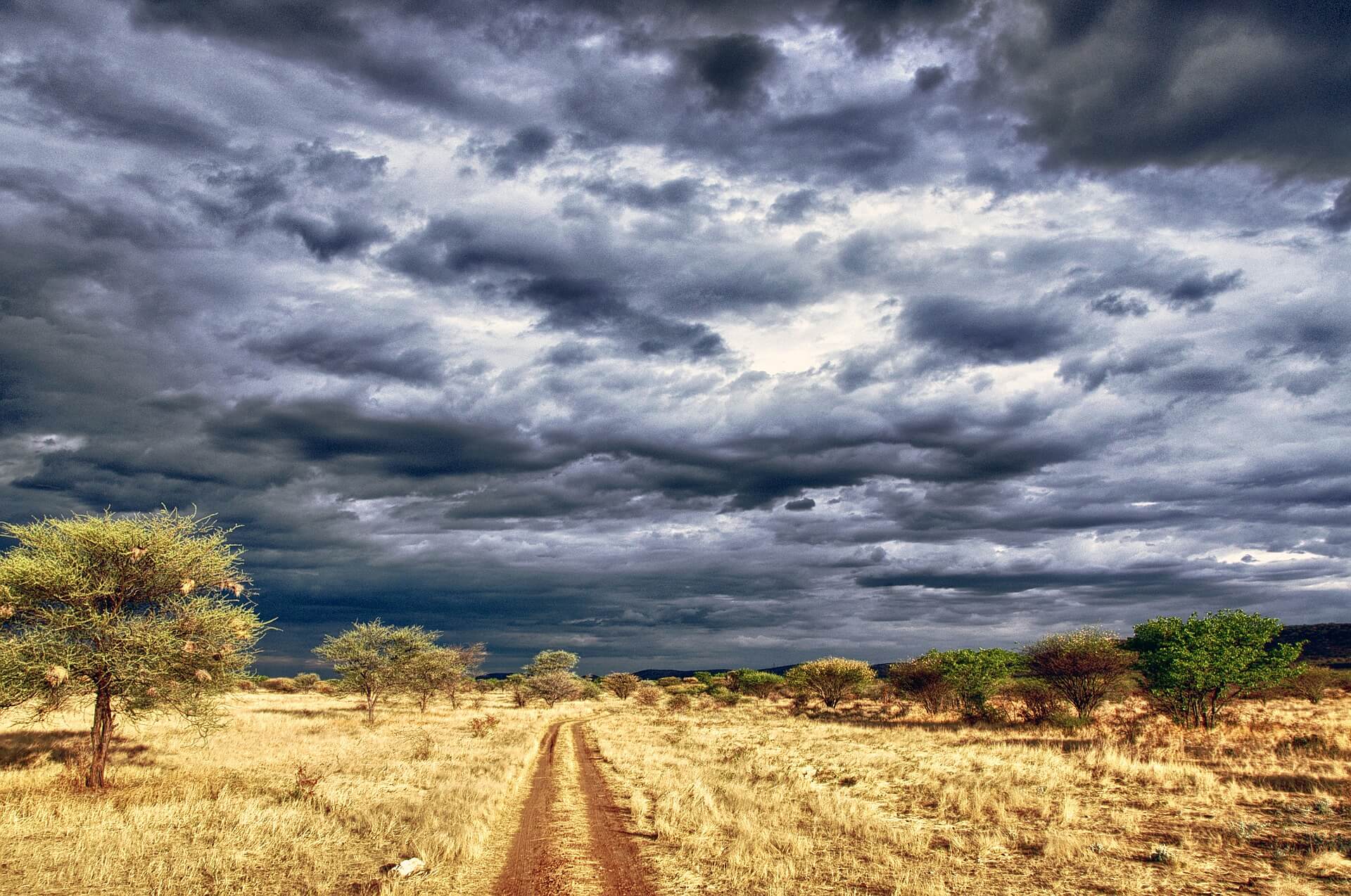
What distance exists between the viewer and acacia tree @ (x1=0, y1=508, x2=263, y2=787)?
2100 cm

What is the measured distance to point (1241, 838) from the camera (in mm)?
15234

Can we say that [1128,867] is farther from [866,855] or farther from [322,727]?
[322,727]

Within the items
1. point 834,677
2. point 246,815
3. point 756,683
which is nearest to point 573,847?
point 246,815

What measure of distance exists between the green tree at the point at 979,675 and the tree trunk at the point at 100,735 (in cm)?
5001

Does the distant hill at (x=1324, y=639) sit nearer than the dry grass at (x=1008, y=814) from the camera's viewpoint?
No

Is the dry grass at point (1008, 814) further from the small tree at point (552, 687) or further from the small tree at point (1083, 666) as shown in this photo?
the small tree at point (552, 687)

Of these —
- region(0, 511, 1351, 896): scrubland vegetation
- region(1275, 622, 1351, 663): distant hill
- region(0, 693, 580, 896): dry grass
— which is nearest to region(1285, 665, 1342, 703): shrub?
region(0, 511, 1351, 896): scrubland vegetation

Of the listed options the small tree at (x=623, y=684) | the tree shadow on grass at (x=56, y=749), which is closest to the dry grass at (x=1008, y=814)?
the tree shadow on grass at (x=56, y=749)

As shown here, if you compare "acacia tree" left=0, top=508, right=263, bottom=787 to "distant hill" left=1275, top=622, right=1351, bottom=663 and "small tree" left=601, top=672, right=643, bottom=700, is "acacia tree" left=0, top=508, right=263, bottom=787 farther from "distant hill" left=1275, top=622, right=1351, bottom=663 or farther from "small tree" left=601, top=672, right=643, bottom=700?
"distant hill" left=1275, top=622, right=1351, bottom=663

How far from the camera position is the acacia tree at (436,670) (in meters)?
61.2

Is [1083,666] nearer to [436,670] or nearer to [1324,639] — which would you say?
[436,670]

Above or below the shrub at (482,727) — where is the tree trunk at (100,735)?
above

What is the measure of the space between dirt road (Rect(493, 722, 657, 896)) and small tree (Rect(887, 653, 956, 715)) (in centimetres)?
3894

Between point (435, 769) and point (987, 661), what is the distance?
40.9 m
